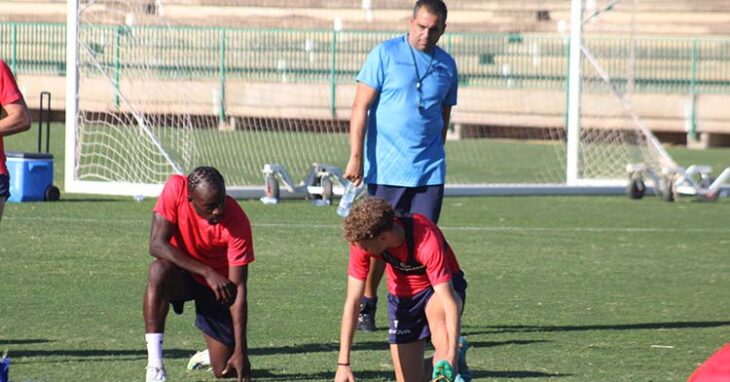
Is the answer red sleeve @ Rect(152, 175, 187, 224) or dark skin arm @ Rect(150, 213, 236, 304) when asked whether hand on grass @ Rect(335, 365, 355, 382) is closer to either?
dark skin arm @ Rect(150, 213, 236, 304)

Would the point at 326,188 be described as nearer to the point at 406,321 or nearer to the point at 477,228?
the point at 477,228

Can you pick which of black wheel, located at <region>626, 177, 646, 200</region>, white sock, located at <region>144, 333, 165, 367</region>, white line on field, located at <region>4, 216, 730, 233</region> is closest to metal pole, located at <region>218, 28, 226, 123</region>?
black wheel, located at <region>626, 177, 646, 200</region>

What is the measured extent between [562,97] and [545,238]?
1462 centimetres

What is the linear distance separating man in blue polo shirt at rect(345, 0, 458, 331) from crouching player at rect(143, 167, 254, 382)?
1350 millimetres

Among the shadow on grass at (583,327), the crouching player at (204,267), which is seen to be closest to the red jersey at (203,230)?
the crouching player at (204,267)

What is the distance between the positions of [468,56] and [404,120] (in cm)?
2008

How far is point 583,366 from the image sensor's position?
8562 millimetres

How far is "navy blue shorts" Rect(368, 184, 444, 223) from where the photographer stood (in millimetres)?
9250

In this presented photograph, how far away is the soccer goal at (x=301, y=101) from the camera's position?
18.3m

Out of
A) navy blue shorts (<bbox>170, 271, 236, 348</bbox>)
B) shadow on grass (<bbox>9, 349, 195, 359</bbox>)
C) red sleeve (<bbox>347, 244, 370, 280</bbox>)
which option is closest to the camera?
red sleeve (<bbox>347, 244, 370, 280</bbox>)

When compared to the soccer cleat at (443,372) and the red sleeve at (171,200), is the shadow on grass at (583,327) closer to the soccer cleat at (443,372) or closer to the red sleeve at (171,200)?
the red sleeve at (171,200)

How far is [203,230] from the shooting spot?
26.1ft

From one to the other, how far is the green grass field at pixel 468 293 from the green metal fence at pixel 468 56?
11682 mm

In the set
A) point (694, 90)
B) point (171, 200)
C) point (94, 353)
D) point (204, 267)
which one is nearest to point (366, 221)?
point (204, 267)
